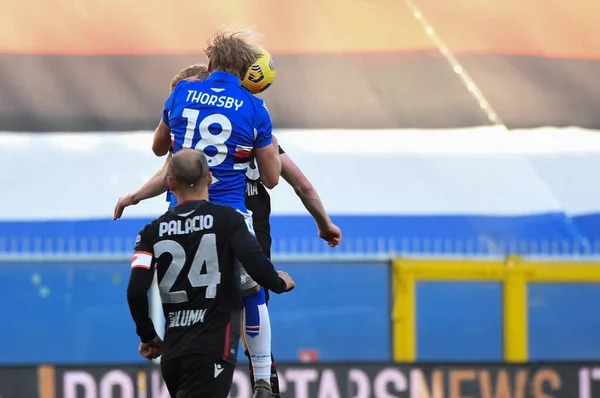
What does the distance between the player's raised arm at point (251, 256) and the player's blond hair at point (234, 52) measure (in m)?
0.73

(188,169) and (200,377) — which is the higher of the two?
(188,169)

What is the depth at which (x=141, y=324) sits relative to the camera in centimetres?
342

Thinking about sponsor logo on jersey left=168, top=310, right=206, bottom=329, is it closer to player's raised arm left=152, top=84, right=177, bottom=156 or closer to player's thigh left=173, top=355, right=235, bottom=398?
player's thigh left=173, top=355, right=235, bottom=398

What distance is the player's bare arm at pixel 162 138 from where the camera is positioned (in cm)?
394

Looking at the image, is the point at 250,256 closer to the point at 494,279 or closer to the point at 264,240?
the point at 264,240

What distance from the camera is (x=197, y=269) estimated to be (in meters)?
3.31

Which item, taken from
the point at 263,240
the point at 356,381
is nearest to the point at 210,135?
the point at 263,240

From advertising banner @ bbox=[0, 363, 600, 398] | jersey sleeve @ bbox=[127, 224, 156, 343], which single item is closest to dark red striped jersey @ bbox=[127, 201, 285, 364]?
jersey sleeve @ bbox=[127, 224, 156, 343]

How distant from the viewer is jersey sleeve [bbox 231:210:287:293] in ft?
10.8

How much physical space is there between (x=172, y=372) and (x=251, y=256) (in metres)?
0.44

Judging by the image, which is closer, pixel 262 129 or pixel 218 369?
pixel 218 369

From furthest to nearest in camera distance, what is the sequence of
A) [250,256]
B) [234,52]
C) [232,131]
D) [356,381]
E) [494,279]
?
1. [494,279]
2. [356,381]
3. [234,52]
4. [232,131]
5. [250,256]

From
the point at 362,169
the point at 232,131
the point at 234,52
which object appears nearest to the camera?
the point at 232,131

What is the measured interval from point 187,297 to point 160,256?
0.15 m
